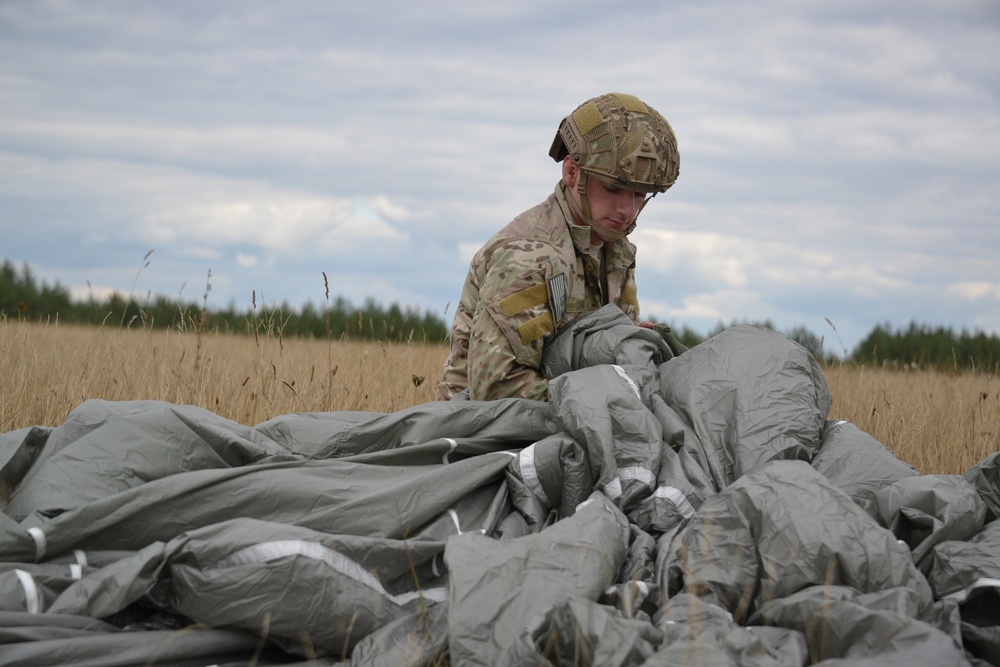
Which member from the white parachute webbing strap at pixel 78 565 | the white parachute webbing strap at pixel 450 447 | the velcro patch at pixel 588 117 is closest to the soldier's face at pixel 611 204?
the velcro patch at pixel 588 117

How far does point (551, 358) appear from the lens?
397 centimetres

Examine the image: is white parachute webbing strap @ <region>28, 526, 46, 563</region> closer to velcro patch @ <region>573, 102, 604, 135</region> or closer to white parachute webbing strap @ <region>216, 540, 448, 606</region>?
white parachute webbing strap @ <region>216, 540, 448, 606</region>

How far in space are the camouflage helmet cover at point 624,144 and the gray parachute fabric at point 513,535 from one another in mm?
935

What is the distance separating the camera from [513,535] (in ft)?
10.3

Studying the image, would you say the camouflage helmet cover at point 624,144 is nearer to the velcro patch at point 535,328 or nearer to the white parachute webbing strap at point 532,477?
the velcro patch at point 535,328

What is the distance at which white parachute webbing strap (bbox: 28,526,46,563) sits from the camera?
2.71 metres

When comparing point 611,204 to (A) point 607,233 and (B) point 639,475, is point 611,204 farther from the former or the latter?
(B) point 639,475

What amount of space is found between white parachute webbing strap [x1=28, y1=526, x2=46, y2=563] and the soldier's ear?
2.63 meters

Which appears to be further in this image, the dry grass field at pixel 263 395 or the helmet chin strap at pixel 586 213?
Result: the dry grass field at pixel 263 395

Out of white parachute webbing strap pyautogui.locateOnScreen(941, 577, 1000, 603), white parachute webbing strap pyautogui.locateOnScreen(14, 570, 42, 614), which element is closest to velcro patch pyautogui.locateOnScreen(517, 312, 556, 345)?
white parachute webbing strap pyautogui.locateOnScreen(941, 577, 1000, 603)

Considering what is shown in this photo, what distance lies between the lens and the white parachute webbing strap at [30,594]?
254 centimetres

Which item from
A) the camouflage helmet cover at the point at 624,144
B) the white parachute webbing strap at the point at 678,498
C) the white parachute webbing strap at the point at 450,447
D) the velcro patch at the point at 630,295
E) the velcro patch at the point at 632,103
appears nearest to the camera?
the white parachute webbing strap at the point at 678,498

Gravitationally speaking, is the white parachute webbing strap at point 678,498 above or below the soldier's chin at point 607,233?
below

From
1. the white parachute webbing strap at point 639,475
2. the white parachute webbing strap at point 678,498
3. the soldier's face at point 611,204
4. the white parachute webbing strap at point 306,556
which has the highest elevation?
the soldier's face at point 611,204
